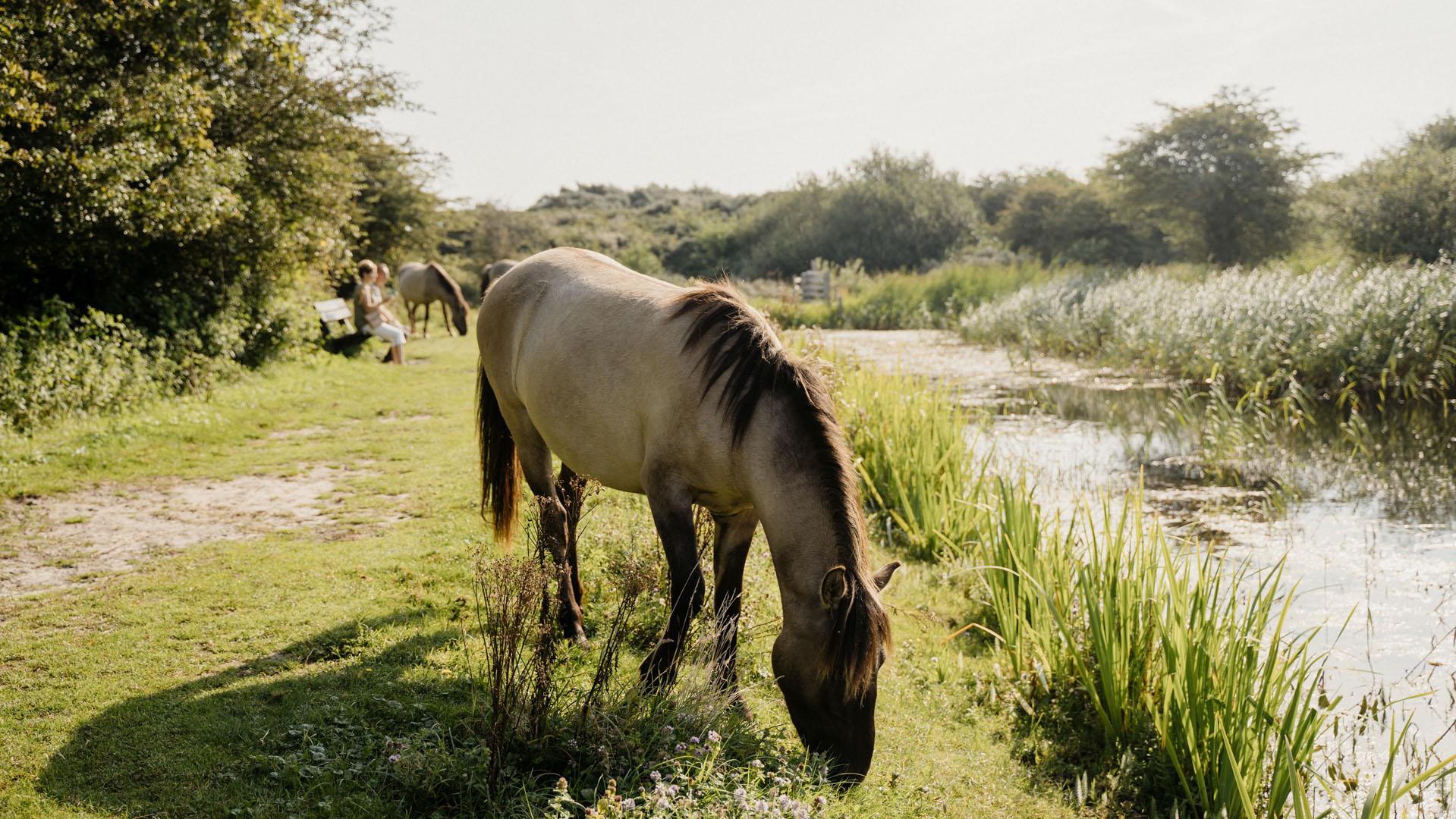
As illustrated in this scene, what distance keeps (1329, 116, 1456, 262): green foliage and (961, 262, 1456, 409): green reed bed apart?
3.18 m

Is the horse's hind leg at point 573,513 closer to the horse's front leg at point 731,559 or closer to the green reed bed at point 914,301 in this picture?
the horse's front leg at point 731,559

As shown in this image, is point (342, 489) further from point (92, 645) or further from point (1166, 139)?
point (1166, 139)

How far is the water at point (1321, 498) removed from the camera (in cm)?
405

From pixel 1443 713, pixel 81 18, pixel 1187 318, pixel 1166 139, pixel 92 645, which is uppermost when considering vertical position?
pixel 1166 139

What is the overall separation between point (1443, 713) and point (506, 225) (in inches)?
1212

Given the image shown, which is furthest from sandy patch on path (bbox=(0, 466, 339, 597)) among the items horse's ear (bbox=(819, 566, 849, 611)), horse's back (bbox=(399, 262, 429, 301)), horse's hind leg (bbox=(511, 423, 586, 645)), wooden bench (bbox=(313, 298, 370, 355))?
horse's back (bbox=(399, 262, 429, 301))

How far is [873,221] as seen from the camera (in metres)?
31.8

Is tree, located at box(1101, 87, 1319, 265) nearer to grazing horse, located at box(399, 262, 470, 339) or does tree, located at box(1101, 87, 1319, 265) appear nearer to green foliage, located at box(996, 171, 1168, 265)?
green foliage, located at box(996, 171, 1168, 265)

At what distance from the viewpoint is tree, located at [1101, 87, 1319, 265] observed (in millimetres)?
23156

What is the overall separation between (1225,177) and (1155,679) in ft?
79.5

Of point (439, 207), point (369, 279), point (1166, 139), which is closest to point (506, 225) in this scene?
point (439, 207)

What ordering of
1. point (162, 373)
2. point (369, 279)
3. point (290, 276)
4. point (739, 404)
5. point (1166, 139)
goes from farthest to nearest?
point (1166, 139) < point (369, 279) < point (290, 276) < point (162, 373) < point (739, 404)

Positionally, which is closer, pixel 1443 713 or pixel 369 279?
pixel 1443 713

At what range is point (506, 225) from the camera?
31266 millimetres
